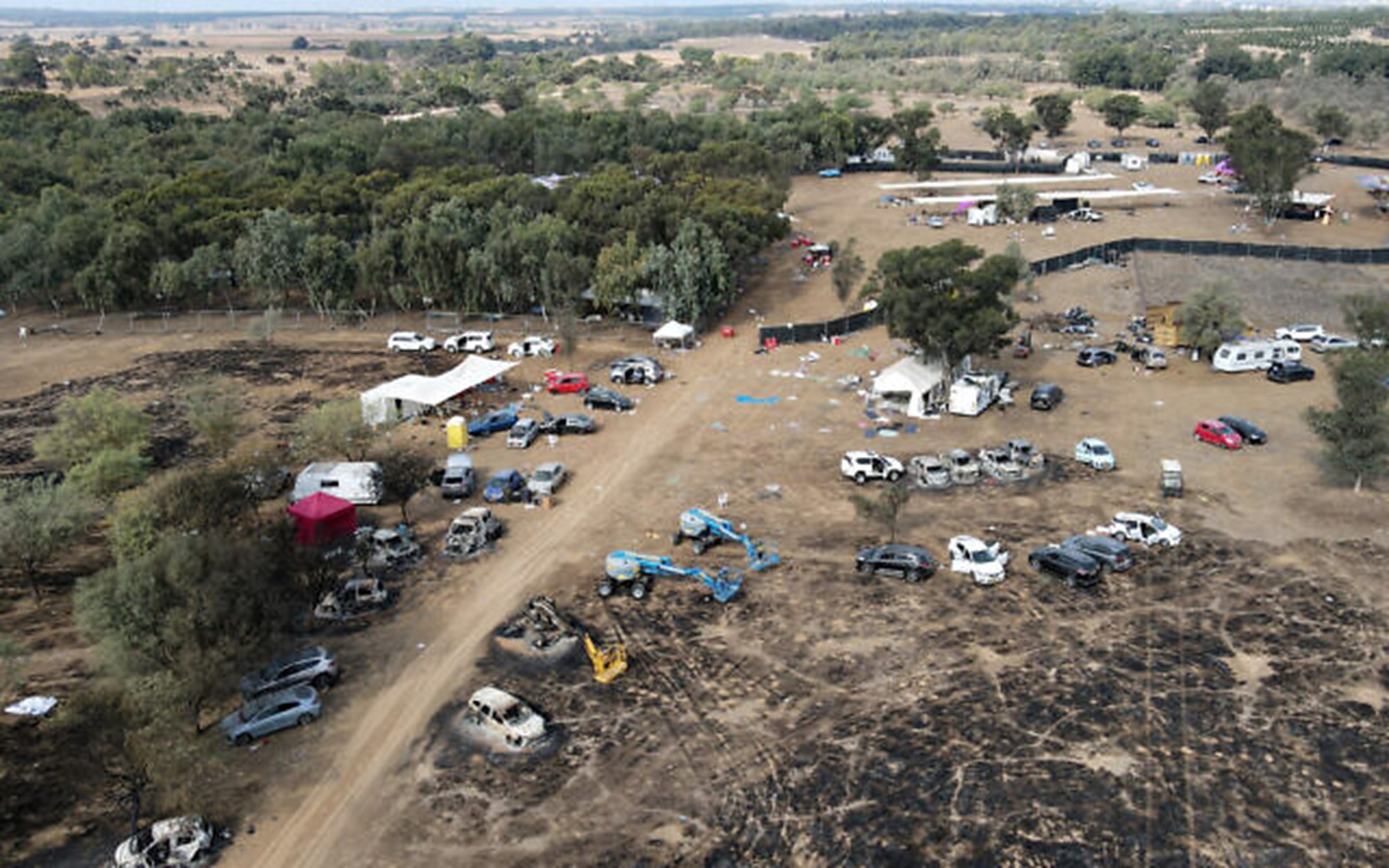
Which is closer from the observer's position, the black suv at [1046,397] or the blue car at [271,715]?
the blue car at [271,715]

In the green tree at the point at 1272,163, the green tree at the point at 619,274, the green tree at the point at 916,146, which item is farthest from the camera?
the green tree at the point at 916,146

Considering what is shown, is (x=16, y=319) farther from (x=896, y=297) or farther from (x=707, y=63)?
(x=707, y=63)

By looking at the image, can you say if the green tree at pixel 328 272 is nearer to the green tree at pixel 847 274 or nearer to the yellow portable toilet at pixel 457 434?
the yellow portable toilet at pixel 457 434

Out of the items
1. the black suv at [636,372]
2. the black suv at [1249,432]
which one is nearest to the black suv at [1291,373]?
the black suv at [1249,432]

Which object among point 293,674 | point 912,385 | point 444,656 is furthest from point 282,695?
point 912,385

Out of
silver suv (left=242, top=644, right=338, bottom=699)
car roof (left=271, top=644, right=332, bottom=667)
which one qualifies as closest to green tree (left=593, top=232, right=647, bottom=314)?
car roof (left=271, top=644, right=332, bottom=667)

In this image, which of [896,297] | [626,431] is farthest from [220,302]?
[896,297]

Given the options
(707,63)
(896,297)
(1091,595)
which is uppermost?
(707,63)

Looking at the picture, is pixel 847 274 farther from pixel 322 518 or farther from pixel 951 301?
pixel 322 518
